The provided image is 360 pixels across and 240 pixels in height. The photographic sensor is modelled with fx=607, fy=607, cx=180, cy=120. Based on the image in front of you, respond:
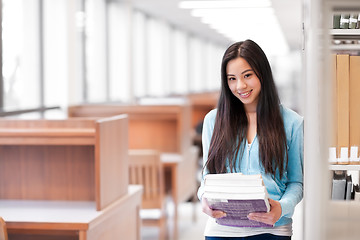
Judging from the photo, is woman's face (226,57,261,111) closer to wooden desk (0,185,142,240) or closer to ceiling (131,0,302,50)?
wooden desk (0,185,142,240)

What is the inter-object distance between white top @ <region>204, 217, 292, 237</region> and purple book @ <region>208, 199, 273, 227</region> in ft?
0.15

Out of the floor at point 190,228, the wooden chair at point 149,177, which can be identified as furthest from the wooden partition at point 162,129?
the wooden chair at point 149,177

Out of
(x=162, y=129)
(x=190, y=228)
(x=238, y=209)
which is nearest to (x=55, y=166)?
(x=238, y=209)

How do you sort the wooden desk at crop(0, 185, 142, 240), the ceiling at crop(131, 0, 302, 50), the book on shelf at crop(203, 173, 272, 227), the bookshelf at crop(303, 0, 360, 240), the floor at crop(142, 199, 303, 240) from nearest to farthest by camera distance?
the bookshelf at crop(303, 0, 360, 240) < the book on shelf at crop(203, 173, 272, 227) < the wooden desk at crop(0, 185, 142, 240) < the floor at crop(142, 199, 303, 240) < the ceiling at crop(131, 0, 302, 50)

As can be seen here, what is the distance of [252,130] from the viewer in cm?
206

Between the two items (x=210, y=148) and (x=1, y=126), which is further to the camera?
(x=1, y=126)

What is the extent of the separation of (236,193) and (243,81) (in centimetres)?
39

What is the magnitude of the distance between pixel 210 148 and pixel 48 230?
908 millimetres

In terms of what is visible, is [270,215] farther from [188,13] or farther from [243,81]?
[188,13]


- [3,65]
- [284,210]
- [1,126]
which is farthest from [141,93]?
[284,210]

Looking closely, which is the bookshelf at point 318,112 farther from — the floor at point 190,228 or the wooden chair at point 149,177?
the floor at point 190,228

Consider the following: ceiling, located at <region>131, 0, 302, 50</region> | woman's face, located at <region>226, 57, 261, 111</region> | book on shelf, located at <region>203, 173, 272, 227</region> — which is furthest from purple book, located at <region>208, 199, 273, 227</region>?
ceiling, located at <region>131, 0, 302, 50</region>

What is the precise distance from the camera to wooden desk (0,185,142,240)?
8.34 ft

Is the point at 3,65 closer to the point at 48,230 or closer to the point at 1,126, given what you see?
the point at 1,126
